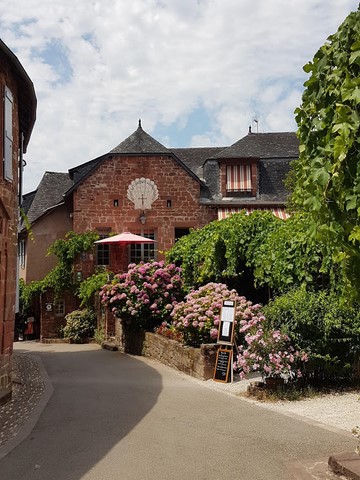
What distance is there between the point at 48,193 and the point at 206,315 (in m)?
17.8

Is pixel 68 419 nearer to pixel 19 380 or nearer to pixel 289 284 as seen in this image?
pixel 19 380

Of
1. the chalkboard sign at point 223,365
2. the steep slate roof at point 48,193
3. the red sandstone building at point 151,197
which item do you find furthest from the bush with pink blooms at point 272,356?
the steep slate roof at point 48,193

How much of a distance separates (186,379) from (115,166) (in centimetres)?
1444

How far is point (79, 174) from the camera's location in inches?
1082

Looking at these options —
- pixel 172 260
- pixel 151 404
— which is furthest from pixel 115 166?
pixel 151 404

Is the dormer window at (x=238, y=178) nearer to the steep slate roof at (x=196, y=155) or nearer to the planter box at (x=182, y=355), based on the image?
the steep slate roof at (x=196, y=155)

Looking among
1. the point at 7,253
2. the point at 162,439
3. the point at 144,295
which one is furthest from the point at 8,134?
the point at 144,295

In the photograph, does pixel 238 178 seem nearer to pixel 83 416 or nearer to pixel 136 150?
pixel 136 150

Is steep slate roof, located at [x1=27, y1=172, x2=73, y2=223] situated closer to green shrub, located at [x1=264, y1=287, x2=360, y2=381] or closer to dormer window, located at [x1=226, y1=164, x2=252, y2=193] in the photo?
dormer window, located at [x1=226, y1=164, x2=252, y2=193]

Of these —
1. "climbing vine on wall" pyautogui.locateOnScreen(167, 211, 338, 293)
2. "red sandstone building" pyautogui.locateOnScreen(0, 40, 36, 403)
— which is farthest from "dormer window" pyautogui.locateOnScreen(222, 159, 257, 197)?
"red sandstone building" pyautogui.locateOnScreen(0, 40, 36, 403)

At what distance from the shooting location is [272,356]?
33.0 ft

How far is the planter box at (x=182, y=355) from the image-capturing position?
41.5ft

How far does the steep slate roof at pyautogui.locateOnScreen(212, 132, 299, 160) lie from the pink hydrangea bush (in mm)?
8773

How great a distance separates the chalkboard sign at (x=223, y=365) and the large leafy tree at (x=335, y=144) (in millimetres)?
7728
